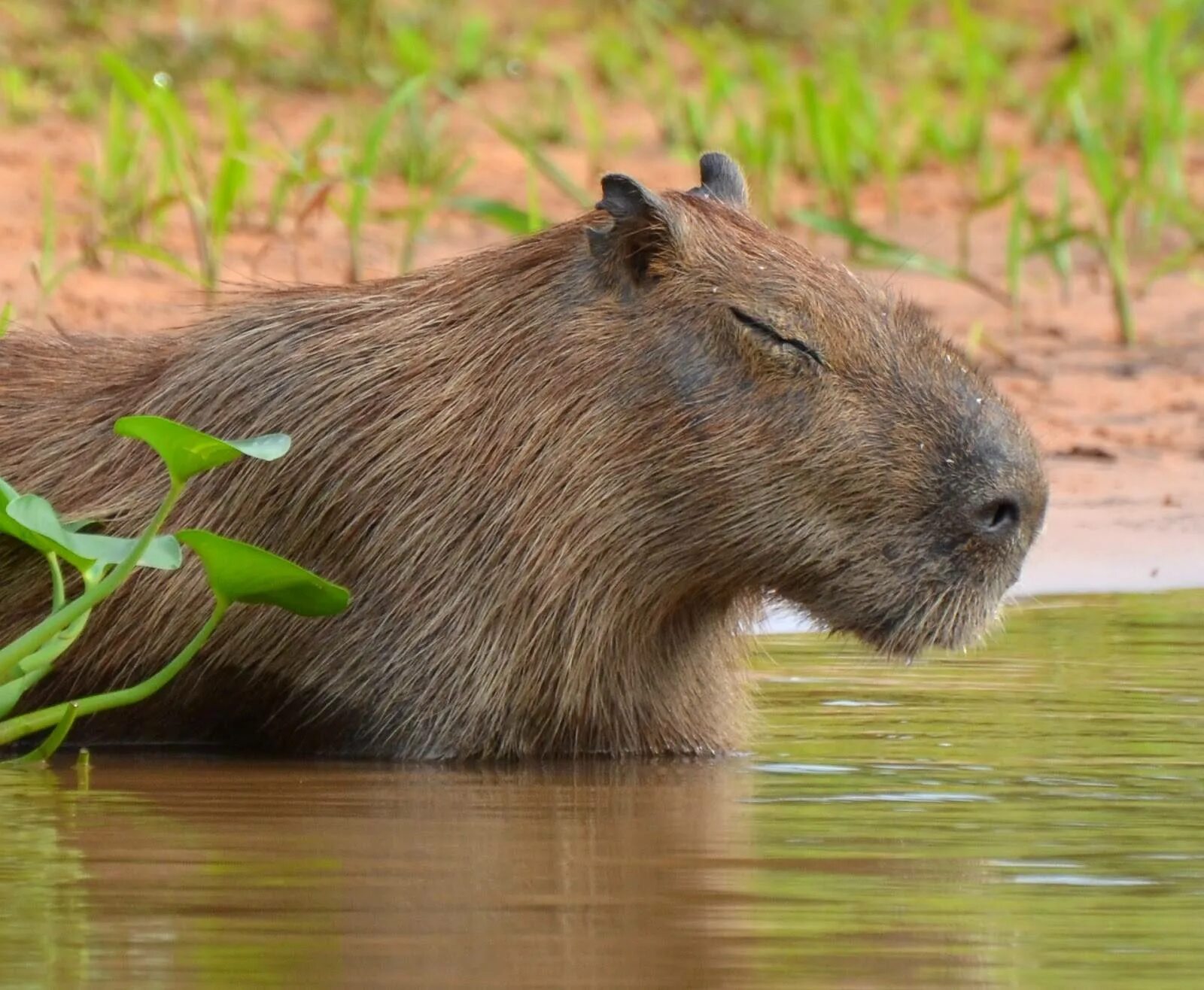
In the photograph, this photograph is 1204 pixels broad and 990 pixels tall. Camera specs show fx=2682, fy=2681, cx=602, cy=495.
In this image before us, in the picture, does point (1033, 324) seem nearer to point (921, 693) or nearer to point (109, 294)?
point (109, 294)

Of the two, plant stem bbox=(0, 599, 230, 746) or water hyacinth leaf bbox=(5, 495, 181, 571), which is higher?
water hyacinth leaf bbox=(5, 495, 181, 571)

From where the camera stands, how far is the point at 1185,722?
4.62 m

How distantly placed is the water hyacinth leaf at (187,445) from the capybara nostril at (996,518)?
1078 mm

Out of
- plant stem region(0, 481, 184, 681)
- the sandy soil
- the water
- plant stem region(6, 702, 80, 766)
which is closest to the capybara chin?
the water

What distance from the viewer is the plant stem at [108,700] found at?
3980 mm

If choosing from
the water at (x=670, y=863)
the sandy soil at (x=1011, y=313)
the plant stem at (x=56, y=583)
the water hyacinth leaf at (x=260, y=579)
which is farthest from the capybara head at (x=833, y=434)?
the sandy soil at (x=1011, y=313)

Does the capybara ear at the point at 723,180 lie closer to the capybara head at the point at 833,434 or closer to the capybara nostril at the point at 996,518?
the capybara head at the point at 833,434

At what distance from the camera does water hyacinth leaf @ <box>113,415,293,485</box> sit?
12.3 ft

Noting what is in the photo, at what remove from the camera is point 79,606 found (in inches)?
154

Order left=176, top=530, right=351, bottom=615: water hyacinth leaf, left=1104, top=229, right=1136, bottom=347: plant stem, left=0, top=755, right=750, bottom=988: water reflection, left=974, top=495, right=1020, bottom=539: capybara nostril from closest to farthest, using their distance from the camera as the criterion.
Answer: left=0, top=755, right=750, bottom=988: water reflection
left=176, top=530, right=351, bottom=615: water hyacinth leaf
left=974, top=495, right=1020, bottom=539: capybara nostril
left=1104, top=229, right=1136, bottom=347: plant stem

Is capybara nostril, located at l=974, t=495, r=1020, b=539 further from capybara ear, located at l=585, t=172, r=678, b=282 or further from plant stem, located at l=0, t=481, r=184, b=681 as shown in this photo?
plant stem, located at l=0, t=481, r=184, b=681

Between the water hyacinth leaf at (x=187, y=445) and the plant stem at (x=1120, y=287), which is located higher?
the plant stem at (x=1120, y=287)

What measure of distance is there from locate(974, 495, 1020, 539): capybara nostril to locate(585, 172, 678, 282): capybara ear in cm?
65

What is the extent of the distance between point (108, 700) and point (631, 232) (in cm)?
111
